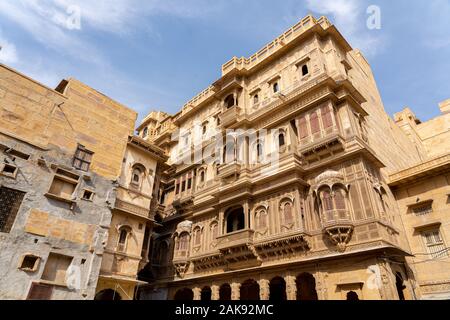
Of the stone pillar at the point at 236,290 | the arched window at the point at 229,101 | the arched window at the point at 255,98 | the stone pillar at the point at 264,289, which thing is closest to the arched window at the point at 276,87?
the arched window at the point at 255,98

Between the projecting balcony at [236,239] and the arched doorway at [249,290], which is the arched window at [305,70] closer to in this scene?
the projecting balcony at [236,239]

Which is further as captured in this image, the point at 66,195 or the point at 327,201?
the point at 66,195

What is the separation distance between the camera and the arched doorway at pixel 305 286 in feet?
54.9

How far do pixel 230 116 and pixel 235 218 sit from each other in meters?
8.14

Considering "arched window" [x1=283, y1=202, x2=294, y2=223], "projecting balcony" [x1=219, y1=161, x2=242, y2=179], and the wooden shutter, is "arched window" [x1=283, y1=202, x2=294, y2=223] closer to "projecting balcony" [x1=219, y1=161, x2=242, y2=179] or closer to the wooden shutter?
the wooden shutter

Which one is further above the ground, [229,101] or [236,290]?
[229,101]

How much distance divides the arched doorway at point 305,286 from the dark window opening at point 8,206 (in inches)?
603

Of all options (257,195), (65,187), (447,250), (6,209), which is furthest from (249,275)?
(6,209)

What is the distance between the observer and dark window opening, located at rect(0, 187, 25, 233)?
13.7 m

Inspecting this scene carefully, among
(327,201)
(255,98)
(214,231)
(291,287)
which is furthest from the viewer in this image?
(255,98)

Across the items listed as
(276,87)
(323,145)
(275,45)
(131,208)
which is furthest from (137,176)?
(275,45)

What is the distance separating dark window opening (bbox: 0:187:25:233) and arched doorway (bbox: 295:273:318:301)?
15312 millimetres

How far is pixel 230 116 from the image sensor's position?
23281 millimetres

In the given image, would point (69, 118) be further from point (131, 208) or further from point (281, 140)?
point (281, 140)
